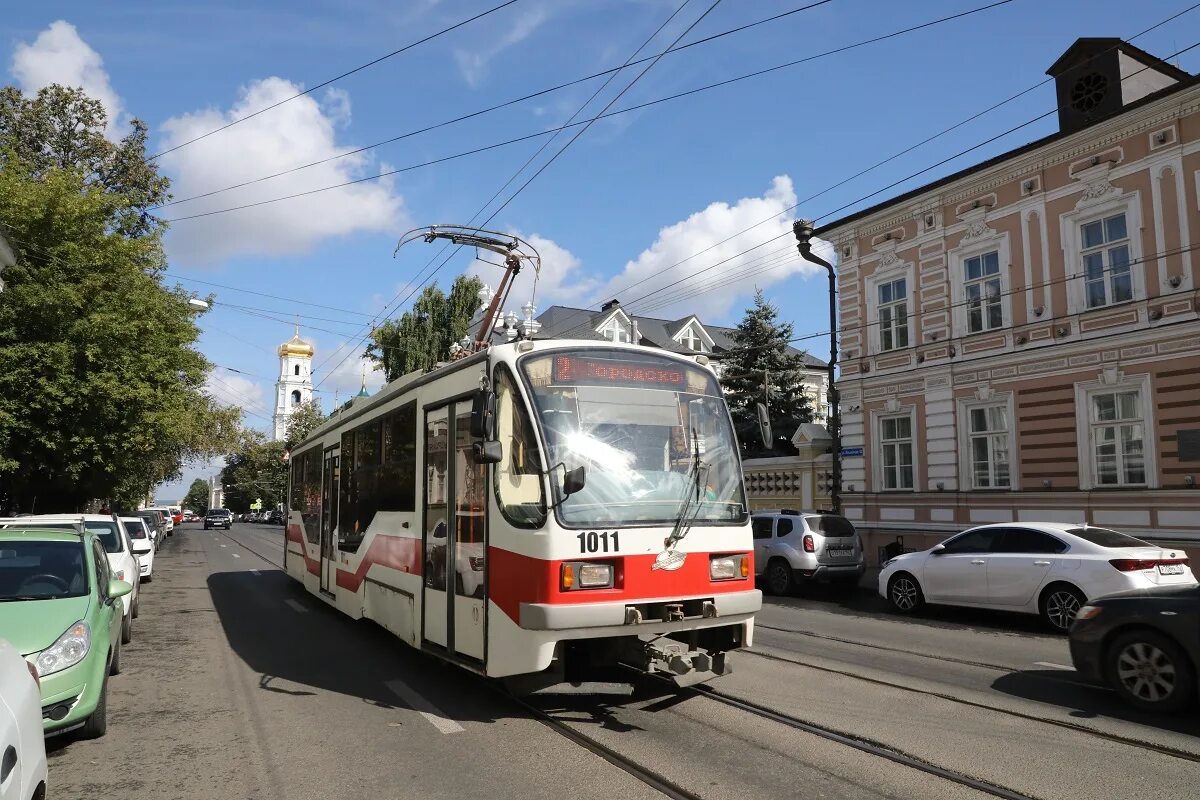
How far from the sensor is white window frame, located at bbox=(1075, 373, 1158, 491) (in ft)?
57.2

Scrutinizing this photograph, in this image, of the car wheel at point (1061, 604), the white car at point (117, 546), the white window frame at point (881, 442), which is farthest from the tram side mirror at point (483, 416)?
the white window frame at point (881, 442)

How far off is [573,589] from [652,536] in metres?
0.77

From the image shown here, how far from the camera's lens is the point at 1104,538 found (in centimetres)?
1147

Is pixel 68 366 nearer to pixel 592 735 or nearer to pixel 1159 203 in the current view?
pixel 592 735

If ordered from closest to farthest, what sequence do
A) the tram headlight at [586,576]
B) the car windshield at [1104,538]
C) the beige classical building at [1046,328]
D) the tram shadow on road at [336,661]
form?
the tram headlight at [586,576] < the tram shadow on road at [336,661] < the car windshield at [1104,538] < the beige classical building at [1046,328]

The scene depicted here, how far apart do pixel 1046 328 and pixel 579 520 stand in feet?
57.0

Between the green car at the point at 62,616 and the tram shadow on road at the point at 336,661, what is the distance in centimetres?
178

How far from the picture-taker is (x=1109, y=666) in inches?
279

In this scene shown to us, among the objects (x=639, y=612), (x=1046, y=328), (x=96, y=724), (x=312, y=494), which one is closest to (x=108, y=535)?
(x=312, y=494)

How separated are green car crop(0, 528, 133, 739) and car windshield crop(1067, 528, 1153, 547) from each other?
454 inches

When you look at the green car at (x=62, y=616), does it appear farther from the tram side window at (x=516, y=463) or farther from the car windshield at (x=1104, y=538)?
the car windshield at (x=1104, y=538)

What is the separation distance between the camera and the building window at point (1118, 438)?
58.4 feet

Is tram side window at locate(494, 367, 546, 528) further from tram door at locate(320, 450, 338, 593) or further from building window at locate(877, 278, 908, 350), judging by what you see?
building window at locate(877, 278, 908, 350)

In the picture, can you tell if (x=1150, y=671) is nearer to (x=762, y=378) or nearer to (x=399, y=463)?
(x=399, y=463)
